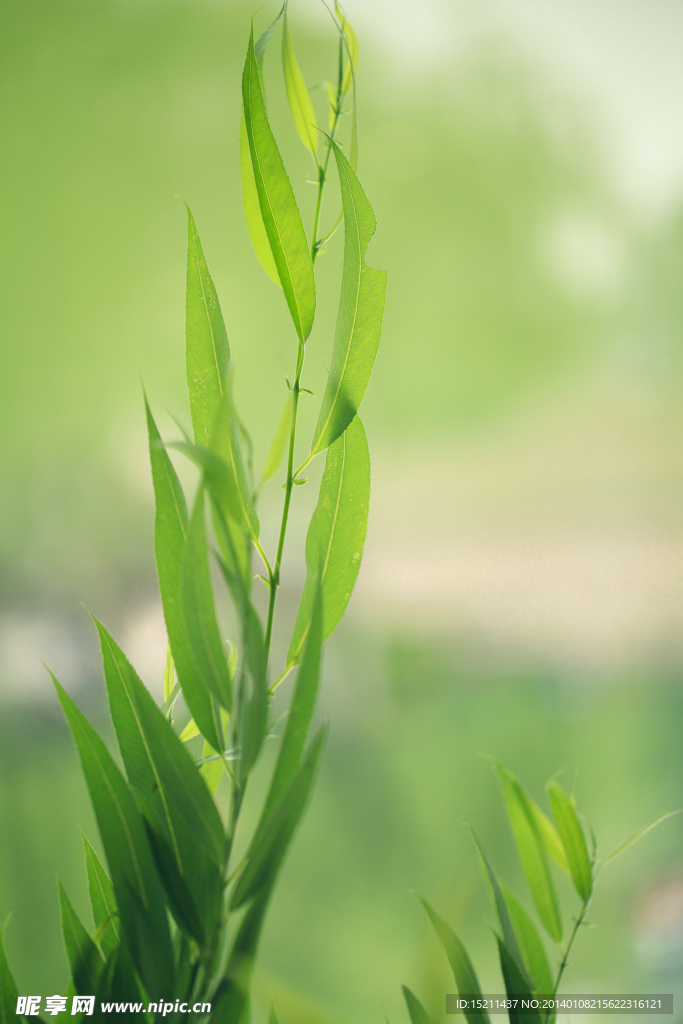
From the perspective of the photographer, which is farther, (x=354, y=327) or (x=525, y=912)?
(x=525, y=912)

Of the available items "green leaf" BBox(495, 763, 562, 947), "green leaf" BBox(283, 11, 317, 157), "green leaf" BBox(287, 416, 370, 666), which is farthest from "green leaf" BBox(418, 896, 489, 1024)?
"green leaf" BBox(283, 11, 317, 157)

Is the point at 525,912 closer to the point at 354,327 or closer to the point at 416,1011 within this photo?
the point at 416,1011

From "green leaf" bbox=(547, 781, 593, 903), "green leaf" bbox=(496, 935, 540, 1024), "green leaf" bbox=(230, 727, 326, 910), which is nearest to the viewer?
"green leaf" bbox=(230, 727, 326, 910)

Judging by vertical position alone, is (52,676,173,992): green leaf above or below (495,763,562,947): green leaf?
above

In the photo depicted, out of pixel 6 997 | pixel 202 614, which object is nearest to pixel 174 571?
pixel 202 614

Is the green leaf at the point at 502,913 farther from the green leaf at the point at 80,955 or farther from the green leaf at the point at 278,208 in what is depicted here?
the green leaf at the point at 278,208

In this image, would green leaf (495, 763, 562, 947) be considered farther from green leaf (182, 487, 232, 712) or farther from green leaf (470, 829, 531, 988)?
green leaf (182, 487, 232, 712)
